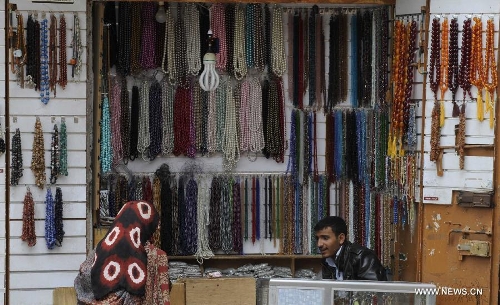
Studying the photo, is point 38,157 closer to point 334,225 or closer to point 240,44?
point 240,44

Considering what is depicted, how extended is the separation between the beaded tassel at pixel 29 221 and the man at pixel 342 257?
99.5 inches

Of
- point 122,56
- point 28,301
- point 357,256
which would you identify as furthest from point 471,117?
point 28,301

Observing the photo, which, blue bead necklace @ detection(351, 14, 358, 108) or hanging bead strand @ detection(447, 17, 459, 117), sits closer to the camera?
hanging bead strand @ detection(447, 17, 459, 117)

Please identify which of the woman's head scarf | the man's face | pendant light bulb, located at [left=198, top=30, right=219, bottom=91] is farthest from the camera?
pendant light bulb, located at [left=198, top=30, right=219, bottom=91]

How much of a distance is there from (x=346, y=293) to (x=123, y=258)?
159 cm

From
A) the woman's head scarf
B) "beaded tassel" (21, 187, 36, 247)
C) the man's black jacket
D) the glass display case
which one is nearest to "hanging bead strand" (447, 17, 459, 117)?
the man's black jacket

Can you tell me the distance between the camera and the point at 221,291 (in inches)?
338

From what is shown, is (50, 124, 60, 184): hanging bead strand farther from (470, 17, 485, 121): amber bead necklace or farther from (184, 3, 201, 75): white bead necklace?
(470, 17, 485, 121): amber bead necklace

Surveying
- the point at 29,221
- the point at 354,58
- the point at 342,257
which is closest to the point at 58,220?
the point at 29,221

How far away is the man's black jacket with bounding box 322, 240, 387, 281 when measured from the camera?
6926mm

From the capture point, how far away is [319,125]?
9.19 metres

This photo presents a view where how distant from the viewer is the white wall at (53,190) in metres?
8.12

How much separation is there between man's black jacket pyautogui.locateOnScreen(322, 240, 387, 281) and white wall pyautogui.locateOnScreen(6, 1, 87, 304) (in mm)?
2373

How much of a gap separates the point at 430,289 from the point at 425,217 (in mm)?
2301
